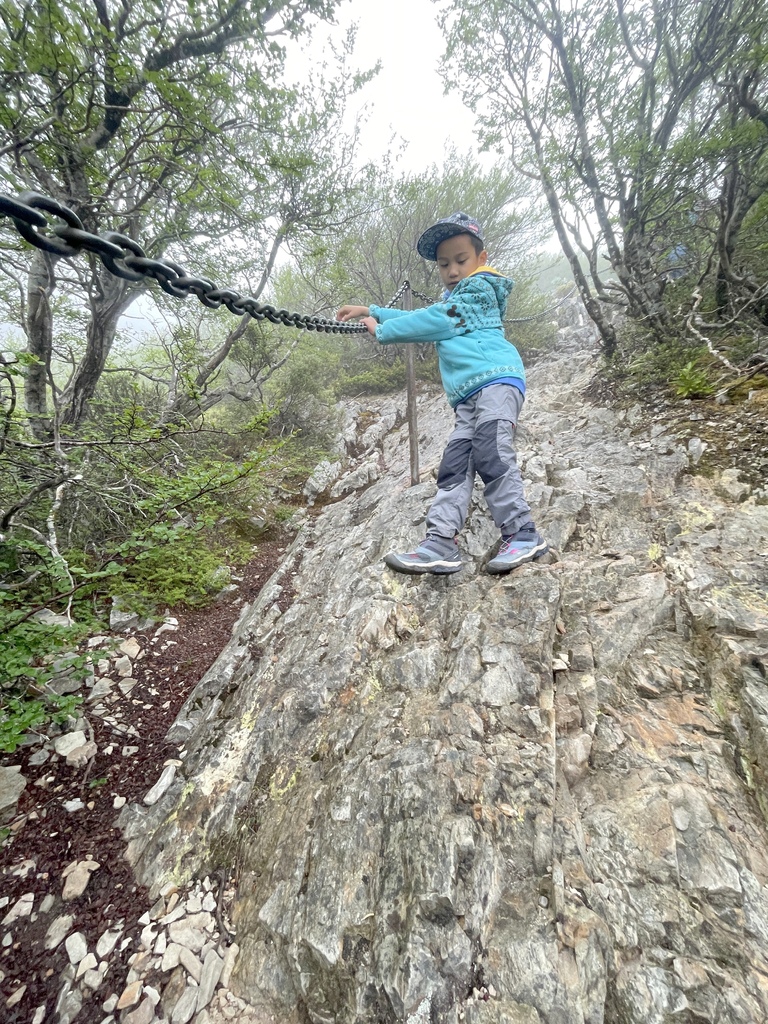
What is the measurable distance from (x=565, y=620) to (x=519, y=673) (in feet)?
1.76

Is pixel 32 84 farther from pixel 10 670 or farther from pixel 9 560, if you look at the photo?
pixel 10 670

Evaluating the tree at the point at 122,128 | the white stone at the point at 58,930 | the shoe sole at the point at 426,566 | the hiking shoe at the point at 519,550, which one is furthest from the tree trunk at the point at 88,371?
the hiking shoe at the point at 519,550

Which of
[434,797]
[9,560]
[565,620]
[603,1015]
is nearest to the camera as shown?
[603,1015]

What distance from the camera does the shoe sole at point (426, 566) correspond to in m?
3.03

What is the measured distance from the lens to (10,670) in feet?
7.27

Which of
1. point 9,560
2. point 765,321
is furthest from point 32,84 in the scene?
point 765,321

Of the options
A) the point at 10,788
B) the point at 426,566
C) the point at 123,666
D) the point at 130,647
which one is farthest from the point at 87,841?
the point at 426,566

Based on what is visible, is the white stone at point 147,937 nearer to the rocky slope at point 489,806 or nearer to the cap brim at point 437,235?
the rocky slope at point 489,806

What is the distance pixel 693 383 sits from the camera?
414cm

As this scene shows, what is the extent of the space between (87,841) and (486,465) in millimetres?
3515

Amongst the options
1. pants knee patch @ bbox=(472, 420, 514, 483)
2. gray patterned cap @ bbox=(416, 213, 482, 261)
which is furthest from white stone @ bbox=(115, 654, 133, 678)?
gray patterned cap @ bbox=(416, 213, 482, 261)

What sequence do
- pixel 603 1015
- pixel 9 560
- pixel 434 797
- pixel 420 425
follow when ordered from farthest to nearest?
pixel 420 425
pixel 9 560
pixel 434 797
pixel 603 1015

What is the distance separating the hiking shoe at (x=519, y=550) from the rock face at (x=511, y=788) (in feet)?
0.39

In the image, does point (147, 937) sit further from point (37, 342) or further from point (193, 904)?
point (37, 342)
